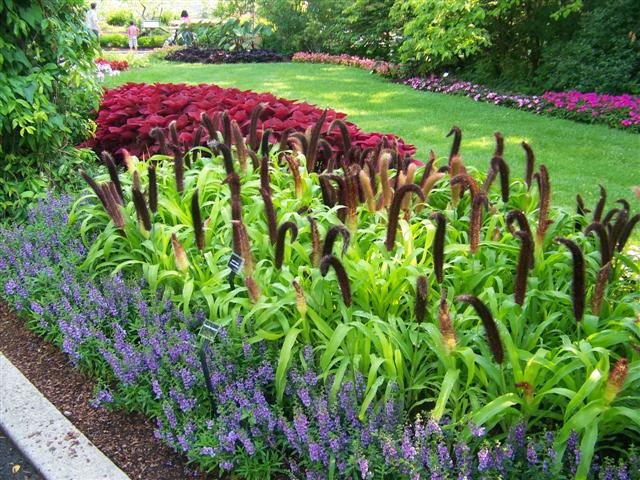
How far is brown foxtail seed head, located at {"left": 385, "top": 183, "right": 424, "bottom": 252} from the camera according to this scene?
234 cm

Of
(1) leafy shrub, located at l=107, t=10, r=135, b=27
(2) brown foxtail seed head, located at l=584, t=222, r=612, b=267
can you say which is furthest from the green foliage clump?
(1) leafy shrub, located at l=107, t=10, r=135, b=27

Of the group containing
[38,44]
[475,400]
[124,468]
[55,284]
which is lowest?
[124,468]

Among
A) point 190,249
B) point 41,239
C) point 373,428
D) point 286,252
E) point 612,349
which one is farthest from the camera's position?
point 41,239

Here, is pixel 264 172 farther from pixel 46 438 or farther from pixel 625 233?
pixel 625 233

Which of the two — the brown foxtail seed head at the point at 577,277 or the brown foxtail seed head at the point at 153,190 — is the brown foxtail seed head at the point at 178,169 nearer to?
the brown foxtail seed head at the point at 153,190

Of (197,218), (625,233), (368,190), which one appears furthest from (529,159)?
(197,218)

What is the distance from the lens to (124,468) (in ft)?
7.76

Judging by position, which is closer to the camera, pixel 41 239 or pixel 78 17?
pixel 41 239

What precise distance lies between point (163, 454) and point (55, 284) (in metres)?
1.36

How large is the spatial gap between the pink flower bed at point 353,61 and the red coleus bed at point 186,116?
29.0 feet

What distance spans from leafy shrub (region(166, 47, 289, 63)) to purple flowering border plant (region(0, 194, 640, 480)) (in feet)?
59.7

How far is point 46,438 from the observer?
8.21 feet

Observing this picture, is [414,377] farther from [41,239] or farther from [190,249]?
[41,239]

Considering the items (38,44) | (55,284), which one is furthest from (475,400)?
(38,44)
